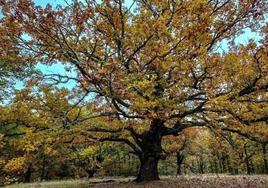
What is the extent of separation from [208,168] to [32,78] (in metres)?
86.0

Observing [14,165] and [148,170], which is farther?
[148,170]

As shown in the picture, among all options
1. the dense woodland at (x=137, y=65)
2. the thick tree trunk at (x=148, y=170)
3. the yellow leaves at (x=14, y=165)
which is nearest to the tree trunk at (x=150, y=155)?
the thick tree trunk at (x=148, y=170)

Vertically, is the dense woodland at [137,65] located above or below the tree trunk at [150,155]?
above

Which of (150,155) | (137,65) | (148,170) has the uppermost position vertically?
(137,65)

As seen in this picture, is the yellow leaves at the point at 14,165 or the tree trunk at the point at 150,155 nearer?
the yellow leaves at the point at 14,165

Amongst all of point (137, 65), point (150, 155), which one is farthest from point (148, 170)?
point (137, 65)

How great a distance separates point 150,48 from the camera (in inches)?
658

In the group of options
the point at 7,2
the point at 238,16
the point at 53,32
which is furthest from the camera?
the point at 238,16

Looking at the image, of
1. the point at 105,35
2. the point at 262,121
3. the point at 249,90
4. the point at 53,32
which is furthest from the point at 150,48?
the point at 262,121

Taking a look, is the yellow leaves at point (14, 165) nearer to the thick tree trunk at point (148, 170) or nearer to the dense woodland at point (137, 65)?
the dense woodland at point (137, 65)

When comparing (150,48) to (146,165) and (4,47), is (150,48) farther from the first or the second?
(146,165)

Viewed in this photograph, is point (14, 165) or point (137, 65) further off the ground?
point (137, 65)

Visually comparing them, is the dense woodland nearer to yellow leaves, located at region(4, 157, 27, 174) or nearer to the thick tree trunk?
yellow leaves, located at region(4, 157, 27, 174)

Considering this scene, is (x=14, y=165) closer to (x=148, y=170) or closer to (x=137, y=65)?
(x=137, y=65)
